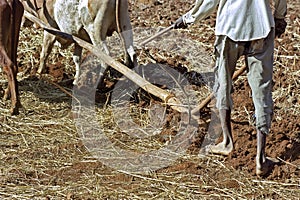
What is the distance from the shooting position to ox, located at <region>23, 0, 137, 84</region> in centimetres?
730

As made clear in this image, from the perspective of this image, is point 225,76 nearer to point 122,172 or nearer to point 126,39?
point 122,172

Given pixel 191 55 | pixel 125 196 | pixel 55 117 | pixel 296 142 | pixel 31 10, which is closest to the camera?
pixel 125 196

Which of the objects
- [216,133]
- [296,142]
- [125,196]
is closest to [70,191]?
[125,196]

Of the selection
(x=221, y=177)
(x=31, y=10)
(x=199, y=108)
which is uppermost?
(x=31, y=10)

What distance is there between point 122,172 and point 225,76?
1252mm

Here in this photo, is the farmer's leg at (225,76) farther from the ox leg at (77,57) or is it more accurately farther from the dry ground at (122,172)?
the ox leg at (77,57)

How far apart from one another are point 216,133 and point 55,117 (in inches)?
77.1

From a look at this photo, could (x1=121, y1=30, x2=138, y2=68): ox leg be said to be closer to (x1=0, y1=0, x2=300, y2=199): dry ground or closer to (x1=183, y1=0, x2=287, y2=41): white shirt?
(x1=0, y1=0, x2=300, y2=199): dry ground

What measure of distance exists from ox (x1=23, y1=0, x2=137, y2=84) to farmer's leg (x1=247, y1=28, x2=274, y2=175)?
2643 mm

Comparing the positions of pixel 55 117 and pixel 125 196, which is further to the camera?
pixel 55 117

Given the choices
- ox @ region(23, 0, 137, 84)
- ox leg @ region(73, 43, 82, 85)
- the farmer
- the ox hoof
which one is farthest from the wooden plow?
ox leg @ region(73, 43, 82, 85)

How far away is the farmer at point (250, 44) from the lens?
15.4ft

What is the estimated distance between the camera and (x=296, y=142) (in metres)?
5.56

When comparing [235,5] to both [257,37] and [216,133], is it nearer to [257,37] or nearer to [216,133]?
[257,37]
